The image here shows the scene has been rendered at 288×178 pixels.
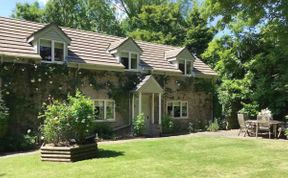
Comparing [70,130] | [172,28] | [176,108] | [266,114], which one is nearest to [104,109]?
[176,108]

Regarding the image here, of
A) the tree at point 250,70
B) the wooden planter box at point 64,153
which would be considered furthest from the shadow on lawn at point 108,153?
the tree at point 250,70

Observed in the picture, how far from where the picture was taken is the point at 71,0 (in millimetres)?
47625

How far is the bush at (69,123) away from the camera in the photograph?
1407cm

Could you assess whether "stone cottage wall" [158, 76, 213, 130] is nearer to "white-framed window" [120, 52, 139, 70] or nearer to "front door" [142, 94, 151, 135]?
"front door" [142, 94, 151, 135]

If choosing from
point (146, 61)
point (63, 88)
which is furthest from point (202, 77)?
point (63, 88)

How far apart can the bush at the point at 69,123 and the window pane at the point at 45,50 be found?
24.0 feet

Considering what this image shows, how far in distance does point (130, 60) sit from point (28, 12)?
22.3 metres

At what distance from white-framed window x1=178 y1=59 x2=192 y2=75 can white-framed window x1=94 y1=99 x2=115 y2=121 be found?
22.9 ft

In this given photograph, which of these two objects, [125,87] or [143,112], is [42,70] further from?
[143,112]

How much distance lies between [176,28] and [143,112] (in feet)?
62.2

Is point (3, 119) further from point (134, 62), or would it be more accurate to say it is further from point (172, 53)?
point (172, 53)

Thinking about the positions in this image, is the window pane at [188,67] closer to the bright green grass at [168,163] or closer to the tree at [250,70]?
the tree at [250,70]

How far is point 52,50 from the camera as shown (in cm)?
2117

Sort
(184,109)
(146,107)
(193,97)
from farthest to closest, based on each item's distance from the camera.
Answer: (193,97) < (184,109) < (146,107)
